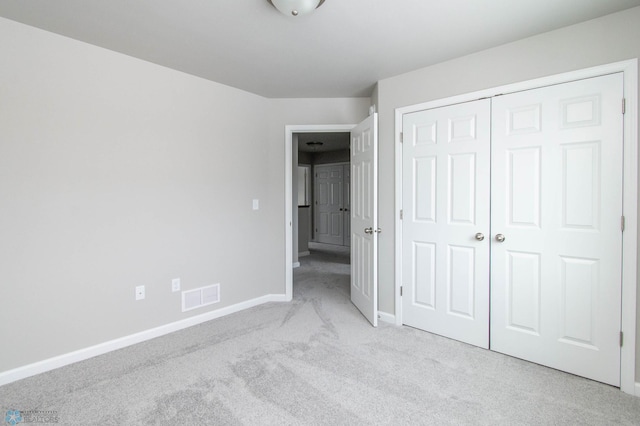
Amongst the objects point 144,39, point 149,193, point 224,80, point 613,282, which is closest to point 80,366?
point 149,193

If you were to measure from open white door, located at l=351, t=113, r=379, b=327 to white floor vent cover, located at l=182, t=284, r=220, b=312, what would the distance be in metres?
1.51

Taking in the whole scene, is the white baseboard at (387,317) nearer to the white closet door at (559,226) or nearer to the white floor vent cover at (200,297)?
the white closet door at (559,226)

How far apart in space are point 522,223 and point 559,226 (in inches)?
8.7

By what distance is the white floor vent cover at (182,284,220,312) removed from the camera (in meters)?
2.92

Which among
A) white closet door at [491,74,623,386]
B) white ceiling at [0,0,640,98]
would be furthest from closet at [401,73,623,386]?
white ceiling at [0,0,640,98]

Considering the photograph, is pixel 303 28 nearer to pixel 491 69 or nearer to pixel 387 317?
pixel 491 69

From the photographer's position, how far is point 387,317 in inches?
118

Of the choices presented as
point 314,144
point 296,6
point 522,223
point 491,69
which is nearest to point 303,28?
point 296,6

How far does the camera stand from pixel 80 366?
2203 mm

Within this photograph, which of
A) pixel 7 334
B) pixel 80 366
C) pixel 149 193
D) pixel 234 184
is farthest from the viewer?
pixel 234 184

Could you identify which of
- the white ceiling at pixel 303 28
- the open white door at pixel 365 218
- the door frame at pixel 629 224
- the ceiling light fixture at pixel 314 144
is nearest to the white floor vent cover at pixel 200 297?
the open white door at pixel 365 218

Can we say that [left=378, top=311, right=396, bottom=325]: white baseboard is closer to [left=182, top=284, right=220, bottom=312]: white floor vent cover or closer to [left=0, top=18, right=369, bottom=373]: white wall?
[left=0, top=18, right=369, bottom=373]: white wall

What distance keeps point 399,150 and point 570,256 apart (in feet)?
5.04

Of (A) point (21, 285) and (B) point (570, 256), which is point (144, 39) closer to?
(A) point (21, 285)
